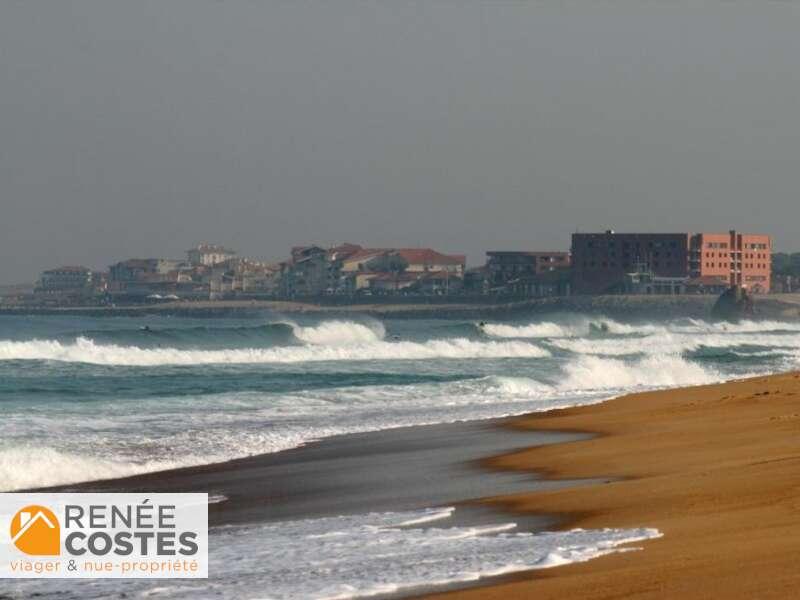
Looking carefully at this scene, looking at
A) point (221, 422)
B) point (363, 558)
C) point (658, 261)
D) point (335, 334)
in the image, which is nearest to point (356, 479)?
point (363, 558)

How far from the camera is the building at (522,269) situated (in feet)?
534

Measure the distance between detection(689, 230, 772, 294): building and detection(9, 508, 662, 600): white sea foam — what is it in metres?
145

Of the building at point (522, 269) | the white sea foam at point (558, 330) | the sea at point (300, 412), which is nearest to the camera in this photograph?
the sea at point (300, 412)

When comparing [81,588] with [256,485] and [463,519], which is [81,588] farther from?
[256,485]

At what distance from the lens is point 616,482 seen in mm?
13422

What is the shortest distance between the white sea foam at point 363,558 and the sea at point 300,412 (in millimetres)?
19

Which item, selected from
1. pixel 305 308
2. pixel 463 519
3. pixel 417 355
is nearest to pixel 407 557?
pixel 463 519

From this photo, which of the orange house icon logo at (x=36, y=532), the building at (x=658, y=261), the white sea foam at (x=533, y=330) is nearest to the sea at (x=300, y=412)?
the orange house icon logo at (x=36, y=532)

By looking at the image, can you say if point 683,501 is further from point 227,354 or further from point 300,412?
point 227,354

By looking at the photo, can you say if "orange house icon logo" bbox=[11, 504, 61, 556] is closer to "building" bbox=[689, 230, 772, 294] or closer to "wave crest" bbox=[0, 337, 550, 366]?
"wave crest" bbox=[0, 337, 550, 366]

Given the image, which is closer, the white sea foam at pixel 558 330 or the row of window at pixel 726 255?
the white sea foam at pixel 558 330

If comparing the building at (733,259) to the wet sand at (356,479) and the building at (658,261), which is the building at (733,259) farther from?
the wet sand at (356,479)

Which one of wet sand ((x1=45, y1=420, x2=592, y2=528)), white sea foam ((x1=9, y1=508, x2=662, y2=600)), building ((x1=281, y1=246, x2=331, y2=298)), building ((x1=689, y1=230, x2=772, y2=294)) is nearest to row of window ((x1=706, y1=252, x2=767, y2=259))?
building ((x1=689, y1=230, x2=772, y2=294))

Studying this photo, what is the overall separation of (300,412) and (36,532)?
13.7 m
